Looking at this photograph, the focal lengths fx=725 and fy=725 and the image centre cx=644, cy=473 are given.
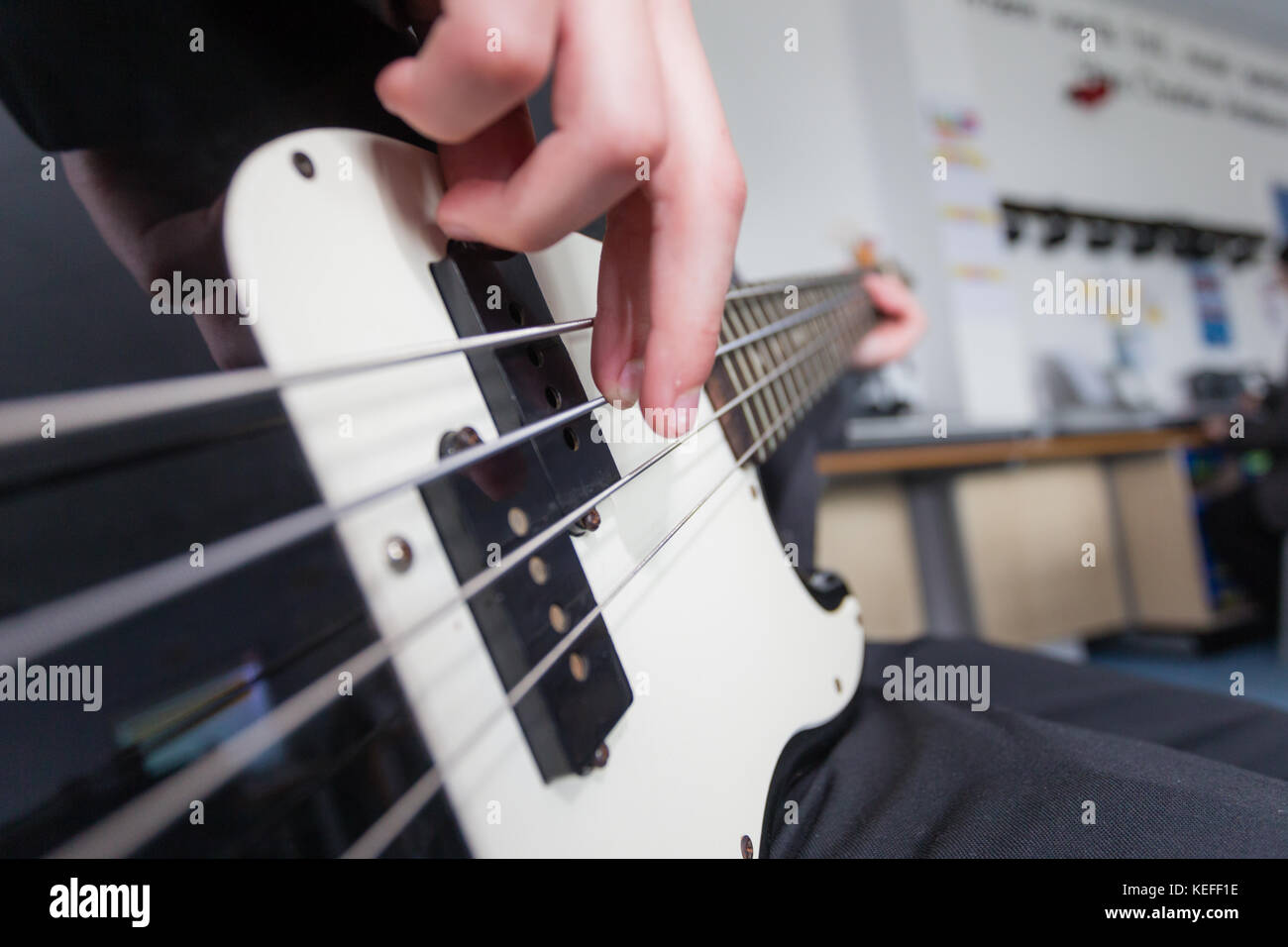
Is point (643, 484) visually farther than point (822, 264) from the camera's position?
No

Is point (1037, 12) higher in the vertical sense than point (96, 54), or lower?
→ higher

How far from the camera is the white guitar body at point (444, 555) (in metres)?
0.22

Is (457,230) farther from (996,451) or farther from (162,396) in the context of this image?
(996,451)

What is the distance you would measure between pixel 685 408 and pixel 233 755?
8.4 inches

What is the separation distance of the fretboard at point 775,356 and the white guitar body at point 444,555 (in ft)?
0.41

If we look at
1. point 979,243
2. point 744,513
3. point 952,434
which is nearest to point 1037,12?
point 979,243

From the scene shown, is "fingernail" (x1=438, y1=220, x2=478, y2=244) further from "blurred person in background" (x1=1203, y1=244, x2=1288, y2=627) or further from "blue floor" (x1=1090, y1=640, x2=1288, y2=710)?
"blurred person in background" (x1=1203, y1=244, x2=1288, y2=627)

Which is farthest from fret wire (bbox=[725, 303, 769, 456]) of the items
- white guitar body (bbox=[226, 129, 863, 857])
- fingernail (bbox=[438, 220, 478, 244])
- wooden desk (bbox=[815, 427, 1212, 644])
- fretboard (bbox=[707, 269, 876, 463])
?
wooden desk (bbox=[815, 427, 1212, 644])

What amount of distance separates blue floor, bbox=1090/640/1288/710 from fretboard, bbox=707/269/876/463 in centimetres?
174

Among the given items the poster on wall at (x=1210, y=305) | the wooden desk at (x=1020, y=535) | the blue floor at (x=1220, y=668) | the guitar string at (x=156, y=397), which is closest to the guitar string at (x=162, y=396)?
the guitar string at (x=156, y=397)

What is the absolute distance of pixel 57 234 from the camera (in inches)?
9.7
